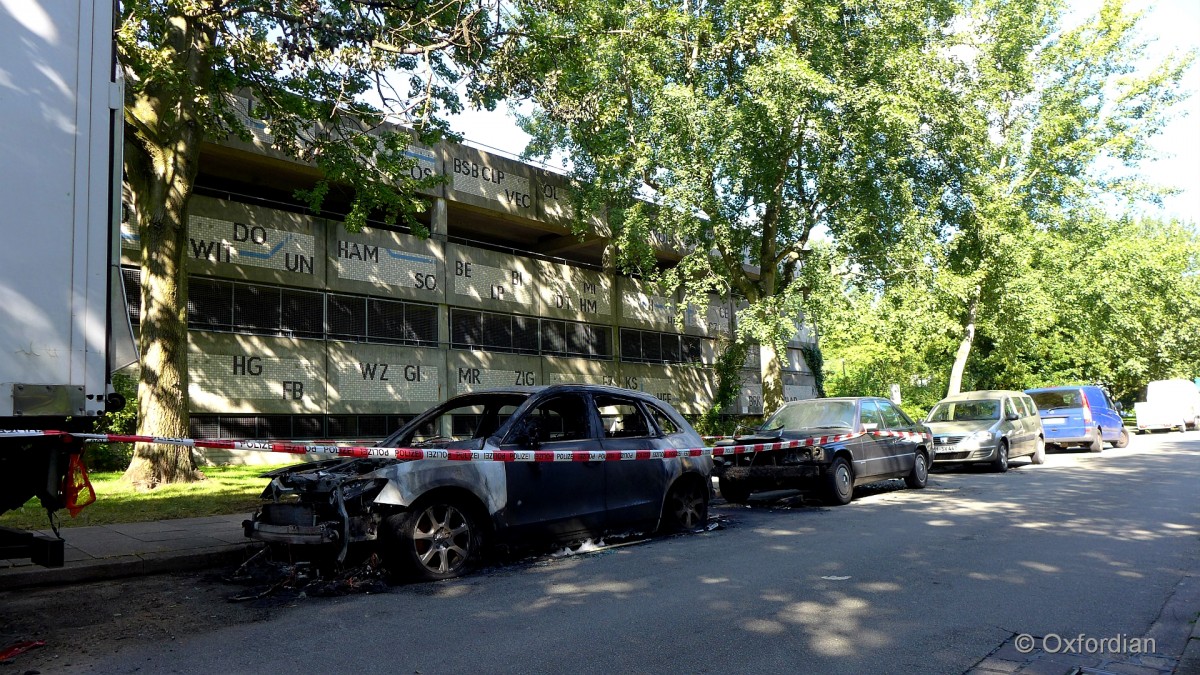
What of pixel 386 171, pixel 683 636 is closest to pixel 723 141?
pixel 386 171

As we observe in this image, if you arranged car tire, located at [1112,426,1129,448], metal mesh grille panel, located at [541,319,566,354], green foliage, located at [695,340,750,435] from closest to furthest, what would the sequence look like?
car tire, located at [1112,426,1129,448], metal mesh grille panel, located at [541,319,566,354], green foliage, located at [695,340,750,435]

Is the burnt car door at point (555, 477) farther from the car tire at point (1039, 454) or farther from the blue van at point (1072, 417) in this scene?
the blue van at point (1072, 417)

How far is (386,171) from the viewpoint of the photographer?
49.6ft

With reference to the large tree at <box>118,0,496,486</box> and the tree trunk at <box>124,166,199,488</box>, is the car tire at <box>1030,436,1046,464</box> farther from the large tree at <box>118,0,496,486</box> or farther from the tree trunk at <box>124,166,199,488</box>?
the tree trunk at <box>124,166,199,488</box>

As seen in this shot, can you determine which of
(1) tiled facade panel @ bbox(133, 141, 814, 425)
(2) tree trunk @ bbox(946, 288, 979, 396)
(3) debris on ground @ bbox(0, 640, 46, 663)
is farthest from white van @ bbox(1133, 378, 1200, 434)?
(3) debris on ground @ bbox(0, 640, 46, 663)

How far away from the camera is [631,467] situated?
8680 mm

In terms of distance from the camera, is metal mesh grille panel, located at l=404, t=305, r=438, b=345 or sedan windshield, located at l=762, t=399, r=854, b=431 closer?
sedan windshield, located at l=762, t=399, r=854, b=431

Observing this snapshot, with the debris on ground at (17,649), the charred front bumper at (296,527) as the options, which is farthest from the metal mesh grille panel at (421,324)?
the debris on ground at (17,649)

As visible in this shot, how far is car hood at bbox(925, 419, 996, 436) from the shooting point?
17016mm

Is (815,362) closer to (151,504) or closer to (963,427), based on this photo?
(963,427)

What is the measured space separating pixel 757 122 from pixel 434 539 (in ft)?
50.7

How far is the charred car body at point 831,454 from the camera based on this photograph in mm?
11883

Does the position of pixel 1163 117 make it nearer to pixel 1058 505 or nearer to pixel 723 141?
pixel 723 141

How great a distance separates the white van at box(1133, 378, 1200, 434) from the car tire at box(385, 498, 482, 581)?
3724cm
